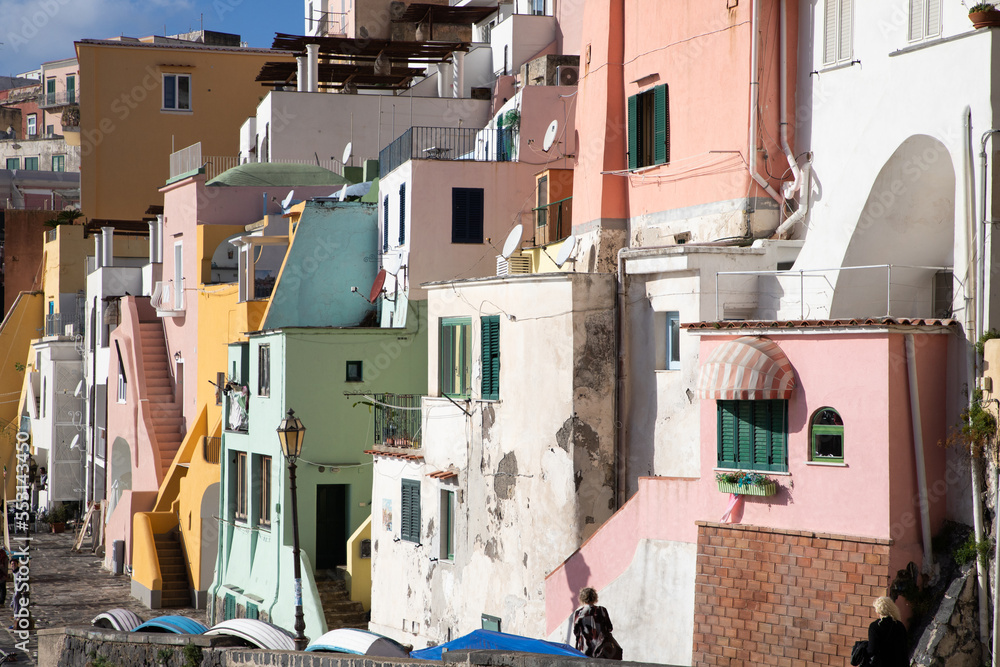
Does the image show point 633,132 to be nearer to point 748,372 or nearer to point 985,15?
point 748,372

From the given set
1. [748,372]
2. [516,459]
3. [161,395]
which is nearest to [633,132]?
[516,459]

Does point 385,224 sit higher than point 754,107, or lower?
lower

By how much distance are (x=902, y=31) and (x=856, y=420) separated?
17.7ft

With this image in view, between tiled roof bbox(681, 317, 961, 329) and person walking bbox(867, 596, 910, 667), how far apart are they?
3.46m

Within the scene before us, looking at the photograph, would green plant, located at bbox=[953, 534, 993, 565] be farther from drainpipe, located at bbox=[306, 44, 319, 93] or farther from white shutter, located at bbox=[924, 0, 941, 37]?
drainpipe, located at bbox=[306, 44, 319, 93]

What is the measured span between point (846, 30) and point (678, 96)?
3473 mm

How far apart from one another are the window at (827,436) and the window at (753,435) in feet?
1.26

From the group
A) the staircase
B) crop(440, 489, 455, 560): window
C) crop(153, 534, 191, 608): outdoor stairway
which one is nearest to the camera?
crop(440, 489, 455, 560): window

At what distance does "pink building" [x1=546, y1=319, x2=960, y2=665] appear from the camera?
1440cm

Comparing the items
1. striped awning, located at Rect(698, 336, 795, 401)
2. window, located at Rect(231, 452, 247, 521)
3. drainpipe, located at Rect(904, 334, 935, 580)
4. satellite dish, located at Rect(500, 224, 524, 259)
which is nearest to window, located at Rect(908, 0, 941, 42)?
drainpipe, located at Rect(904, 334, 935, 580)

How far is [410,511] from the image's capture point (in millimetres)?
24062

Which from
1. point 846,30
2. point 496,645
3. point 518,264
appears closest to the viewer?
point 496,645

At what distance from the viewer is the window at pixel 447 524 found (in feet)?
75.0

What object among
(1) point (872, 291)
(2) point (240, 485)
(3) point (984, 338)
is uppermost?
(1) point (872, 291)
